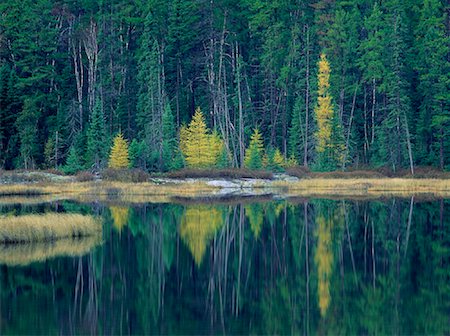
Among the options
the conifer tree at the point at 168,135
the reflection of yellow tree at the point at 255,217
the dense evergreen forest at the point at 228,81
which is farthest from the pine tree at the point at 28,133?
the reflection of yellow tree at the point at 255,217

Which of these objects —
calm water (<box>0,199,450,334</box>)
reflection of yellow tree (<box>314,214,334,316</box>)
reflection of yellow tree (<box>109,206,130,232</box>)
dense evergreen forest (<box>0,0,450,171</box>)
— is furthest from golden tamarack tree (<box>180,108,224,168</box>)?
reflection of yellow tree (<box>314,214,334,316</box>)

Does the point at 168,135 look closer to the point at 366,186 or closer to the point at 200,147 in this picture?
the point at 200,147

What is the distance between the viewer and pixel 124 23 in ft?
259

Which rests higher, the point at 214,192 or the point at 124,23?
the point at 124,23

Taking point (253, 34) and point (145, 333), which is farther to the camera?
point (253, 34)

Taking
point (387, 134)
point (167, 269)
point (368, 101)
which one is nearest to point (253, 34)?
point (368, 101)

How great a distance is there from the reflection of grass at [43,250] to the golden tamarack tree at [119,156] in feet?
101

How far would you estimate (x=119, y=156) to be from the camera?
61.5m

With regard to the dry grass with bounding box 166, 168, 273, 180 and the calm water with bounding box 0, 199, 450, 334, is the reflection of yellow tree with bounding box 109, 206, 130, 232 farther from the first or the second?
the dry grass with bounding box 166, 168, 273, 180

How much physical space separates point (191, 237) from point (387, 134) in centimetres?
3631

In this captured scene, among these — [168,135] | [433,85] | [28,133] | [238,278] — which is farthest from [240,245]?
[433,85]

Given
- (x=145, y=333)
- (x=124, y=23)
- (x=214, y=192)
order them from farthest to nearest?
(x=124, y=23), (x=214, y=192), (x=145, y=333)

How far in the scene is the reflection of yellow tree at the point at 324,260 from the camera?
21109 millimetres

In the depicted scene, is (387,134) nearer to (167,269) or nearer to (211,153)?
(211,153)
